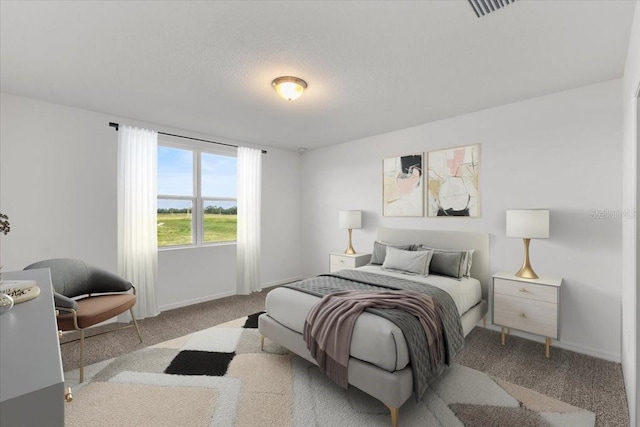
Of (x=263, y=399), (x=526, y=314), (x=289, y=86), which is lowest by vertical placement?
(x=263, y=399)

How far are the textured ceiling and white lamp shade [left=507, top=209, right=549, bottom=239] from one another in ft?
4.07

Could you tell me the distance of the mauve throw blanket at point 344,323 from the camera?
2.17 m

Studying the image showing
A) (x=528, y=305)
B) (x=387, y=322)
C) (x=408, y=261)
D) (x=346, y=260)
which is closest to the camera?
(x=387, y=322)

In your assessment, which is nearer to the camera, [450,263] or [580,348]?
[580,348]

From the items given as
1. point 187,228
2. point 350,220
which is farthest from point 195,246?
point 350,220

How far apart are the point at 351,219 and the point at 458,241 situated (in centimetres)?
161

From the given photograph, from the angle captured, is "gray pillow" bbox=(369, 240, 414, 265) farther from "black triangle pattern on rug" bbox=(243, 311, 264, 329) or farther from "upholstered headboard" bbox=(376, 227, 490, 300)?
"black triangle pattern on rug" bbox=(243, 311, 264, 329)

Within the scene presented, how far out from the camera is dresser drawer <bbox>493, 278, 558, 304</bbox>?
2.78 m

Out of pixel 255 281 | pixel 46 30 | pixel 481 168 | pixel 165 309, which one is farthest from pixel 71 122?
pixel 481 168

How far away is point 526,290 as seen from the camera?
2916 mm

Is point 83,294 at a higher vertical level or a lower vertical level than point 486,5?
lower

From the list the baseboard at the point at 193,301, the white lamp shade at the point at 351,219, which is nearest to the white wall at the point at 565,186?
the white lamp shade at the point at 351,219

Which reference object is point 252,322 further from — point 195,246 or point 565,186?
point 565,186

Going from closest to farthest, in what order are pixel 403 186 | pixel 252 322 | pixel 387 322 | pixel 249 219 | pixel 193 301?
1. pixel 387 322
2. pixel 252 322
3. pixel 403 186
4. pixel 193 301
5. pixel 249 219
